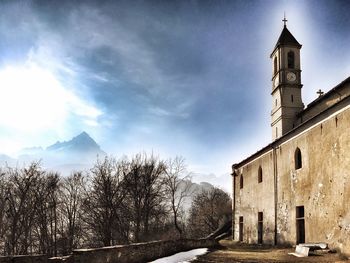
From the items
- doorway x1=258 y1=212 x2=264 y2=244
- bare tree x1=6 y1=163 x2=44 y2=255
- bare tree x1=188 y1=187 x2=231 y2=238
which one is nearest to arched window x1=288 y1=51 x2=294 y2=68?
doorway x1=258 y1=212 x2=264 y2=244

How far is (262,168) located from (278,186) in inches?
146

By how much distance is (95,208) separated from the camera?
133 ft

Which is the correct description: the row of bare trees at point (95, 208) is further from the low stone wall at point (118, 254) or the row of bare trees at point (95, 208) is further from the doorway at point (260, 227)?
the low stone wall at point (118, 254)

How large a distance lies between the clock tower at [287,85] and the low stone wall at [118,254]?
16321 mm

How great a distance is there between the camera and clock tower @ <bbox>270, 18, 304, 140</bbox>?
32500 millimetres

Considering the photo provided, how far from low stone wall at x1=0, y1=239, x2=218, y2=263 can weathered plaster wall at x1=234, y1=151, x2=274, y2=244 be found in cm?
719

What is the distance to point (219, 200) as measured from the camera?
209ft

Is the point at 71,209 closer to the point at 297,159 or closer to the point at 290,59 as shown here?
the point at 290,59

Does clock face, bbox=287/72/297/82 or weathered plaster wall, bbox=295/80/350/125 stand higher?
clock face, bbox=287/72/297/82

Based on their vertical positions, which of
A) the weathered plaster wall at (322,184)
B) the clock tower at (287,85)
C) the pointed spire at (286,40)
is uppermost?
the pointed spire at (286,40)

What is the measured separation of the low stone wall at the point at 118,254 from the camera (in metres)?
11.8

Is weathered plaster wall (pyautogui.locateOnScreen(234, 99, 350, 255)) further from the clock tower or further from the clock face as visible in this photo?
the clock face

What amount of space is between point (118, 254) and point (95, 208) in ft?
92.0

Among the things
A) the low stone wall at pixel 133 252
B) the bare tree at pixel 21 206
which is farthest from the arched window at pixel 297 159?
the bare tree at pixel 21 206
